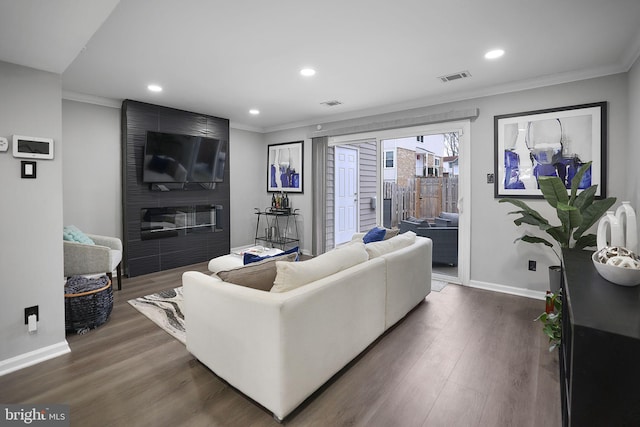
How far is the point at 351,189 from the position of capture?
6180mm

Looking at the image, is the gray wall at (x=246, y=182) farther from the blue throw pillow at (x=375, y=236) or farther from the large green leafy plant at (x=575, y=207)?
the large green leafy plant at (x=575, y=207)

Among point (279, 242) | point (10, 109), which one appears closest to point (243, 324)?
point (10, 109)

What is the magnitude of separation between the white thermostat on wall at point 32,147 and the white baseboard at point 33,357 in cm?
144

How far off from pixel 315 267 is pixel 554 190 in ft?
7.96

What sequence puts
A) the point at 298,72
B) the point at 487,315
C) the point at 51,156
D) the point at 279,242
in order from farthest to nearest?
the point at 279,242, the point at 298,72, the point at 487,315, the point at 51,156

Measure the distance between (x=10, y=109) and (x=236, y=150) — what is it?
405cm

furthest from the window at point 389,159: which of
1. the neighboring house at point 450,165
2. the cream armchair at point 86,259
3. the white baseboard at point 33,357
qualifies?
the white baseboard at point 33,357

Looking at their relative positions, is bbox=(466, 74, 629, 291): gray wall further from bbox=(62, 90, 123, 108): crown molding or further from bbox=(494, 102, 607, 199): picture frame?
bbox=(62, 90, 123, 108): crown molding

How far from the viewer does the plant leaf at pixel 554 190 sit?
2863mm

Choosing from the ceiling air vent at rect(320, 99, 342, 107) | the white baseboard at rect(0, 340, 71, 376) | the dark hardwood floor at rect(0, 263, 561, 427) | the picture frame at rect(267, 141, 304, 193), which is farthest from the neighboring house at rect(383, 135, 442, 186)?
the white baseboard at rect(0, 340, 71, 376)

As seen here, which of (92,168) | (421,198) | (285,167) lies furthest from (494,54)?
(92,168)

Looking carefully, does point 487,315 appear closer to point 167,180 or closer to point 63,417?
point 63,417

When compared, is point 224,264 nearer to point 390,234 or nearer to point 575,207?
point 390,234

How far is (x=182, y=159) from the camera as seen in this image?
499 cm
